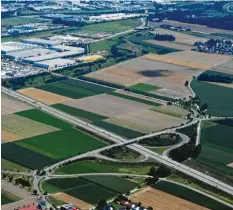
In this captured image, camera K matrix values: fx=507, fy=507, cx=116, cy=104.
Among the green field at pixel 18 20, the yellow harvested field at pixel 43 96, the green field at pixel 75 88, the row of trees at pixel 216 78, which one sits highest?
the green field at pixel 18 20

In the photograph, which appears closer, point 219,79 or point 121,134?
point 121,134

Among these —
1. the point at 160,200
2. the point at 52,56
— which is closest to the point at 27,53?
the point at 52,56

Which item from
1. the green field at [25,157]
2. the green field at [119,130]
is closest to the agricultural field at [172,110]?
the green field at [119,130]

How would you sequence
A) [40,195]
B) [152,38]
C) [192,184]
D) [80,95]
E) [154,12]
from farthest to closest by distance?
1. [154,12]
2. [152,38]
3. [80,95]
4. [192,184]
5. [40,195]

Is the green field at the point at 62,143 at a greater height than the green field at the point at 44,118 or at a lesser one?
lesser

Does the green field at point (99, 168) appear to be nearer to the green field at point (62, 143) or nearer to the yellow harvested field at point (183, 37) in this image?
the green field at point (62, 143)

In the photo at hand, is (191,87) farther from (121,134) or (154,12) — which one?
(154,12)

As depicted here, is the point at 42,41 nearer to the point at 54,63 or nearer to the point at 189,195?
the point at 54,63

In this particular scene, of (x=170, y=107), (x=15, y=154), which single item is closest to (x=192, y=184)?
(x=15, y=154)
